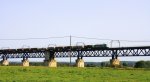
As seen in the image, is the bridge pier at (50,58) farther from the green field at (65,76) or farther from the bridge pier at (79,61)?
the green field at (65,76)

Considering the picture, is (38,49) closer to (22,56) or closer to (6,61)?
(22,56)

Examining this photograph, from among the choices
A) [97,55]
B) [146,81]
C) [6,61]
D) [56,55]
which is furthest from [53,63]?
[146,81]

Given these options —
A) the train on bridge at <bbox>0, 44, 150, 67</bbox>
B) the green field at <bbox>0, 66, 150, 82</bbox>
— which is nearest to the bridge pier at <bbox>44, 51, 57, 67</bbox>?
the train on bridge at <bbox>0, 44, 150, 67</bbox>

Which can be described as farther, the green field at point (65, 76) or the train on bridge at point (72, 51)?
the train on bridge at point (72, 51)

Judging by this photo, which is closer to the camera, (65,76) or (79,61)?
(65,76)

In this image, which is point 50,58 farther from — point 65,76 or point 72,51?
point 65,76

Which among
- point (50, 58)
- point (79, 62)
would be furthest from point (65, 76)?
point (50, 58)

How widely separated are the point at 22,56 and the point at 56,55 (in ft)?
67.7

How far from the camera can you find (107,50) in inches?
4680

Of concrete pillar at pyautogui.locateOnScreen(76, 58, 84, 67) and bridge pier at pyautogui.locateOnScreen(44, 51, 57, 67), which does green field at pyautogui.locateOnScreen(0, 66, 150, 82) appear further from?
bridge pier at pyautogui.locateOnScreen(44, 51, 57, 67)

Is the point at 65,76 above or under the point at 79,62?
above

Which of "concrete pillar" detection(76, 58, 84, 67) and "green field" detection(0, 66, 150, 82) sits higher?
"green field" detection(0, 66, 150, 82)

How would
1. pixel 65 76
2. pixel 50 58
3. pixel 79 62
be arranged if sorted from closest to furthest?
1. pixel 65 76
2. pixel 79 62
3. pixel 50 58

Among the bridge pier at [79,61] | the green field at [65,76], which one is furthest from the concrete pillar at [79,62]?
the green field at [65,76]
